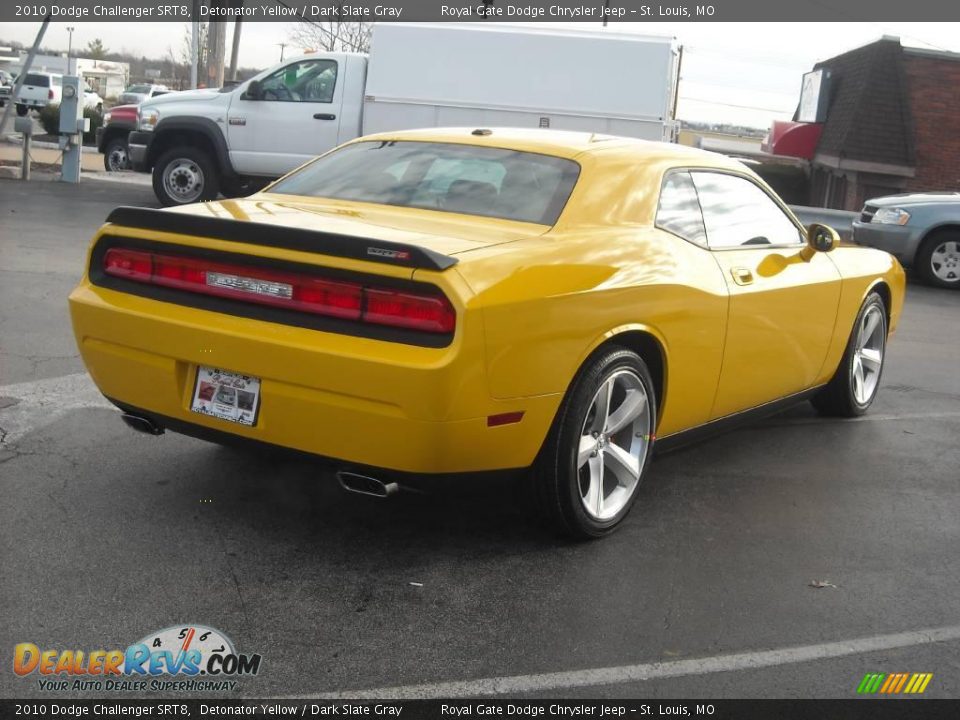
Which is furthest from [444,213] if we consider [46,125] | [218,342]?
[46,125]

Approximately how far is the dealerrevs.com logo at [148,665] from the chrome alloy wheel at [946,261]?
13.3m

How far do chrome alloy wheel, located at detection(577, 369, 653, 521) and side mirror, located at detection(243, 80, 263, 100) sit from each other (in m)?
12.6

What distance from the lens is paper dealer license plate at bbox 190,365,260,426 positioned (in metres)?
4.03

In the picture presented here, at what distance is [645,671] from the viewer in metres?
3.42

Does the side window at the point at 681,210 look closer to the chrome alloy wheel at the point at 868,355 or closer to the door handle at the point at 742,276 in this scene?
the door handle at the point at 742,276

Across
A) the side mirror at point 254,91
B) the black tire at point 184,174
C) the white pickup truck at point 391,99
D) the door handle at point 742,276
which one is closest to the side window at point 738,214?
the door handle at point 742,276

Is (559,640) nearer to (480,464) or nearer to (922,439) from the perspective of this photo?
(480,464)

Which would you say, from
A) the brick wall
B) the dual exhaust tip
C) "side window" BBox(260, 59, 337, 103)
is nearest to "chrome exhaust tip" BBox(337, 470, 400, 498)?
the dual exhaust tip

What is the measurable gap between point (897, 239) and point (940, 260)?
583 mm

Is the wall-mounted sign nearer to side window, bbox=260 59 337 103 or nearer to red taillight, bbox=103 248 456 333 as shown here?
side window, bbox=260 59 337 103

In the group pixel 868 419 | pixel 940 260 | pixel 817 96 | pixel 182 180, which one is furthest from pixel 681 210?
pixel 817 96

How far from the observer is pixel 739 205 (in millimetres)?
5637

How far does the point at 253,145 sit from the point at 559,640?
44.7ft

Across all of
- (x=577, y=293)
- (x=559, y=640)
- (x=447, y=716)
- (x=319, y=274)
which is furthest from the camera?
(x=577, y=293)
